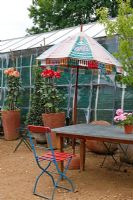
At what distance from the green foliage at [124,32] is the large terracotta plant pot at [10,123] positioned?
4093 mm

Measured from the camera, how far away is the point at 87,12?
1945 cm

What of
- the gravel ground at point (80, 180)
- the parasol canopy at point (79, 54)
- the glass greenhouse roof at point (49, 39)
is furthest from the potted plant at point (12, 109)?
the parasol canopy at point (79, 54)

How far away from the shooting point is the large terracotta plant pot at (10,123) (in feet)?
30.9

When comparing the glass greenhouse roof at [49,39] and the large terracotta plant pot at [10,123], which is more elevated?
the glass greenhouse roof at [49,39]

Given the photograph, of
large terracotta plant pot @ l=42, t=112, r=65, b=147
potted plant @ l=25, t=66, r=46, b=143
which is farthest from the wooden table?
potted plant @ l=25, t=66, r=46, b=143

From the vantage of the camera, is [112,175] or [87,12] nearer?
[112,175]

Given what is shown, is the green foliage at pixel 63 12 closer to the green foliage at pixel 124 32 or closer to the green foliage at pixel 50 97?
the green foliage at pixel 50 97

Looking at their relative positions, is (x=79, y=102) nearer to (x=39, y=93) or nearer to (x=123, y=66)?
(x=39, y=93)

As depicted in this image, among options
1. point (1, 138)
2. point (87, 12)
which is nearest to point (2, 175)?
point (1, 138)

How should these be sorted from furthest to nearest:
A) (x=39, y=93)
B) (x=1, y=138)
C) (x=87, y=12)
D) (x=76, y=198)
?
(x=87, y=12)
(x=1, y=138)
(x=39, y=93)
(x=76, y=198)

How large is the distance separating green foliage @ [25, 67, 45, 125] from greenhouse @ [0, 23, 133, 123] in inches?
17.8

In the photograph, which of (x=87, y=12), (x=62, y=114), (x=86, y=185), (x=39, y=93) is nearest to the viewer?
(x=86, y=185)

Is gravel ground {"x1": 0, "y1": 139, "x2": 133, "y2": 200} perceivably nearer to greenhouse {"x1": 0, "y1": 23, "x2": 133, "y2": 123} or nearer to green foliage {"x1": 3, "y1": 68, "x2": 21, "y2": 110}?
greenhouse {"x1": 0, "y1": 23, "x2": 133, "y2": 123}

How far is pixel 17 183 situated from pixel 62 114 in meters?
3.14
